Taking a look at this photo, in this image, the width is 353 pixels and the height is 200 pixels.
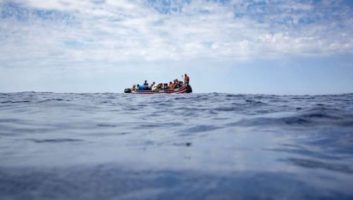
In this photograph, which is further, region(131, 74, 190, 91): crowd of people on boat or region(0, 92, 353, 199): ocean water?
region(131, 74, 190, 91): crowd of people on boat

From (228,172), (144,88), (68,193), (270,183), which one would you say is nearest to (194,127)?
(228,172)

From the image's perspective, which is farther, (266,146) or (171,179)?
(266,146)

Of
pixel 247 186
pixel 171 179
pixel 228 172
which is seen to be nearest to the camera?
pixel 247 186

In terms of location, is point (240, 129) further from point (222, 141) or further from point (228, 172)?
point (228, 172)

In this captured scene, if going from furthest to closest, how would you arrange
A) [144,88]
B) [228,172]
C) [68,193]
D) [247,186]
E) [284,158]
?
[144,88] < [284,158] < [228,172] < [247,186] < [68,193]

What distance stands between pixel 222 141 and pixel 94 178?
8.14 feet

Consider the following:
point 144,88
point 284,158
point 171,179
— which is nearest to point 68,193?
point 171,179

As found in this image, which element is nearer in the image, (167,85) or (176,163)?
(176,163)

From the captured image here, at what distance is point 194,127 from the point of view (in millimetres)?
6320

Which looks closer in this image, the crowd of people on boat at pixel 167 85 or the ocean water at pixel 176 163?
the ocean water at pixel 176 163

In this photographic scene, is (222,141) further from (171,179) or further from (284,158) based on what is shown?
(171,179)

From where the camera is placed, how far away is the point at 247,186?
8.47ft

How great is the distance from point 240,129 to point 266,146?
1.71m

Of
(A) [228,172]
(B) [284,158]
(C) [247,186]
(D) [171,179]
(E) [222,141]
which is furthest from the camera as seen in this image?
(E) [222,141]
